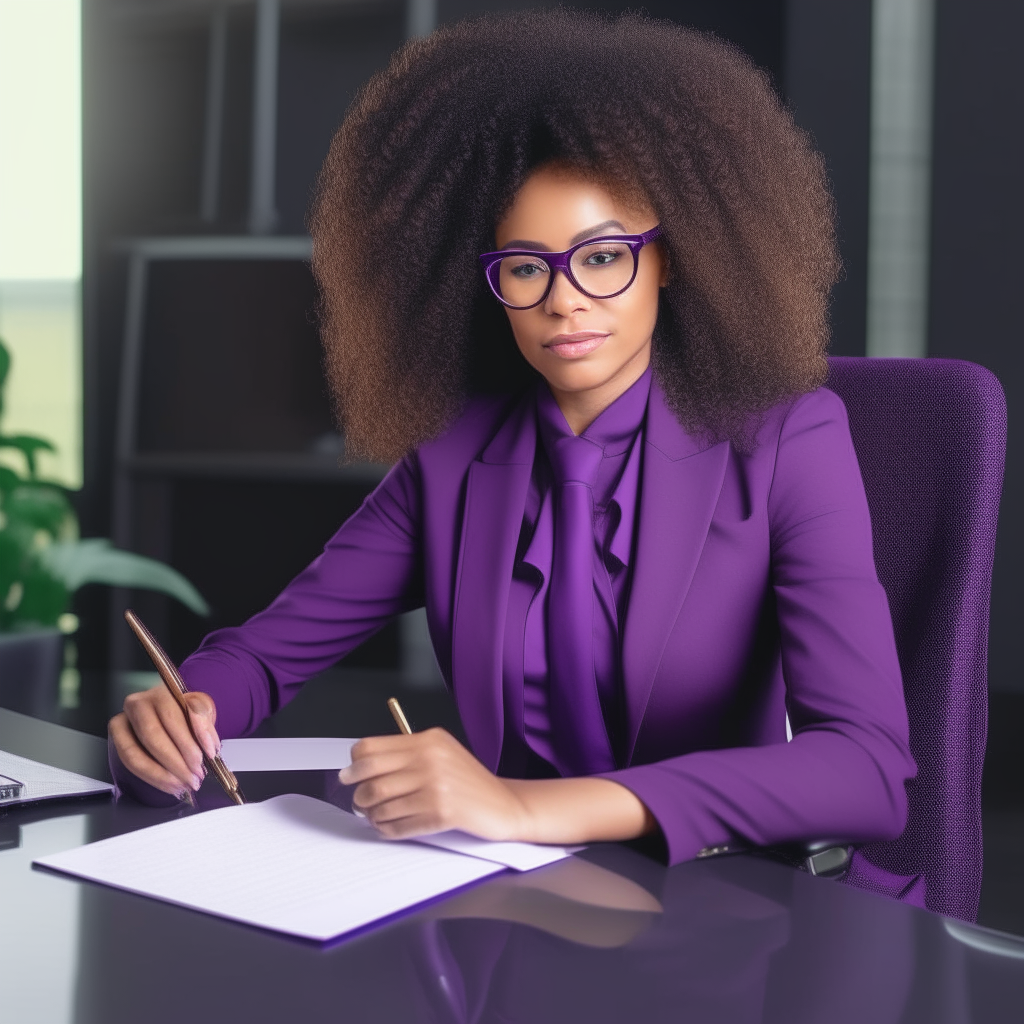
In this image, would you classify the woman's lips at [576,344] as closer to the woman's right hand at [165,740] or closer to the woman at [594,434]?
the woman at [594,434]

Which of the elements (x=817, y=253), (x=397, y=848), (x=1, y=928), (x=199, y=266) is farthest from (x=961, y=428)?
(x=199, y=266)

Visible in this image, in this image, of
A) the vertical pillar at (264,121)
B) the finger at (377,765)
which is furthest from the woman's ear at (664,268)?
the vertical pillar at (264,121)

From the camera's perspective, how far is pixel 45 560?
4.17m

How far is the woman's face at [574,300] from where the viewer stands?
1.32 metres

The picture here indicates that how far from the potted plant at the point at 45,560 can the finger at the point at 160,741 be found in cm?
298

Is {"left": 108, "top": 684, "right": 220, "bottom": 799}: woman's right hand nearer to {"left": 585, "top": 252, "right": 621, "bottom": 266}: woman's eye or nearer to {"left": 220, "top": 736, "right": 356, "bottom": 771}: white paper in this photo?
{"left": 220, "top": 736, "right": 356, "bottom": 771}: white paper

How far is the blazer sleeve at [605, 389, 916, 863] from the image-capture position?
3.36 ft

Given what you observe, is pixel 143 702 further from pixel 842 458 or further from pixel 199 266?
pixel 199 266

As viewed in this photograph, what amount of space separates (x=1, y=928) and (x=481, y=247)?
974 mm

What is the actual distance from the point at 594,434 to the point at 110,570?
3.09m

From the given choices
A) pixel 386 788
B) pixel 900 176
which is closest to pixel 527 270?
pixel 386 788

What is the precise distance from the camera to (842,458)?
138 cm

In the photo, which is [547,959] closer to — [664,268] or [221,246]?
[664,268]

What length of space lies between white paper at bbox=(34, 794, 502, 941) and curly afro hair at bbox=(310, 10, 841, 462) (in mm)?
624
